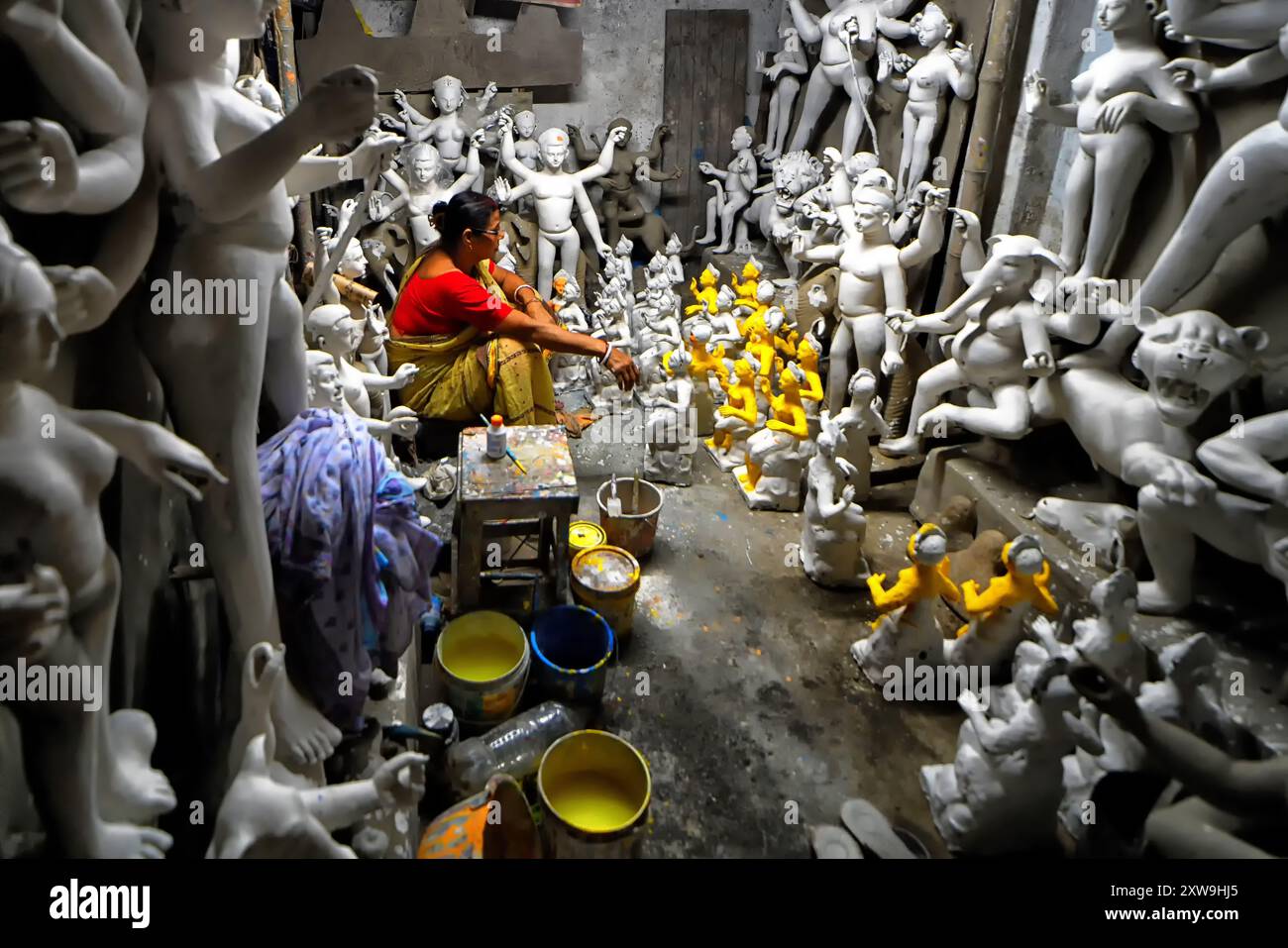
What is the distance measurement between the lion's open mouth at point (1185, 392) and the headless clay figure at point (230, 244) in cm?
296

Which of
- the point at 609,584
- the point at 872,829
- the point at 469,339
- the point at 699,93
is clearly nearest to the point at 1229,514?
the point at 872,829

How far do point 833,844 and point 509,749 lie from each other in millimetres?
1089

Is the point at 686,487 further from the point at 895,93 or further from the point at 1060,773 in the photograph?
the point at 895,93

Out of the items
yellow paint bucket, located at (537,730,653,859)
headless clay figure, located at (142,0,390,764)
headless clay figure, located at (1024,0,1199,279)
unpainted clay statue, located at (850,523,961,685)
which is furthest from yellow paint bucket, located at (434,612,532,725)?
headless clay figure, located at (1024,0,1199,279)

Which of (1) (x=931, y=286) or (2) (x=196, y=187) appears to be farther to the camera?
(1) (x=931, y=286)

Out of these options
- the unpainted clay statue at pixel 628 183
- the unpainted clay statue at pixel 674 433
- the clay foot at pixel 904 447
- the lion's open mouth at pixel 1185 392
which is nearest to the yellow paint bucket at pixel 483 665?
the unpainted clay statue at pixel 674 433

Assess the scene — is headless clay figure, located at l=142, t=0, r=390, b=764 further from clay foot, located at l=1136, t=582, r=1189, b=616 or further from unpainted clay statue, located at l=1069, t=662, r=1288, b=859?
clay foot, located at l=1136, t=582, r=1189, b=616

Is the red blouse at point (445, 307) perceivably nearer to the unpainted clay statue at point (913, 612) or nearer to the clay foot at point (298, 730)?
the unpainted clay statue at point (913, 612)

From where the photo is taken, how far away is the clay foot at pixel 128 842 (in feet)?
5.16

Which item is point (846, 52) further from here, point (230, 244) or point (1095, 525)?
point (230, 244)

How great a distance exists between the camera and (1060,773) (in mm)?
2553

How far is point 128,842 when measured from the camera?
160 centimetres
